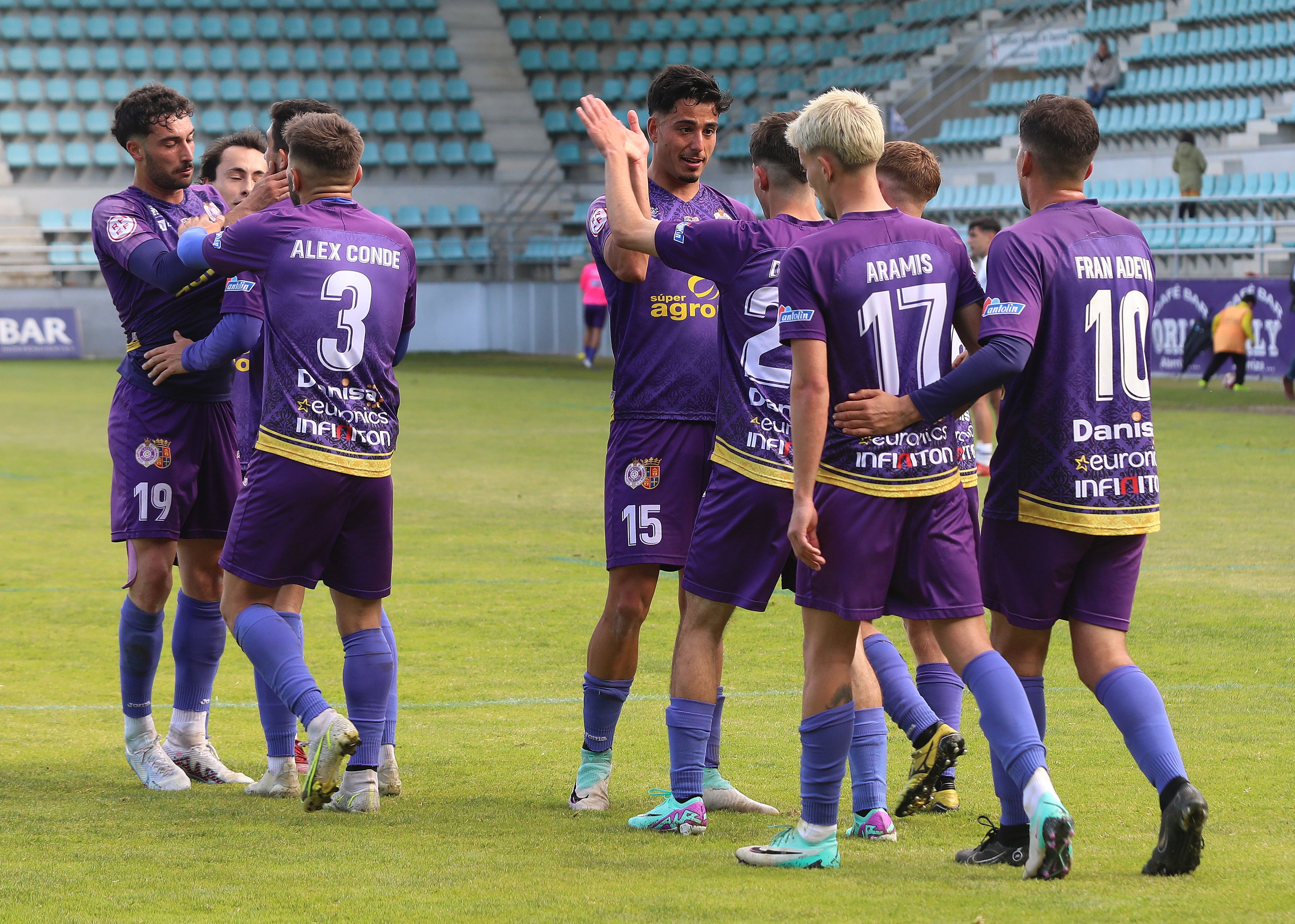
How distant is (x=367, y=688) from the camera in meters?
4.82

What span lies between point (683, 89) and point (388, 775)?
90.7 inches

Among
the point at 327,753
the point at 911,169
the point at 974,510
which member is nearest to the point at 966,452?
the point at 974,510

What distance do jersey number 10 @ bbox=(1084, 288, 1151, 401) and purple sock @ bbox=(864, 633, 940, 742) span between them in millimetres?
1091

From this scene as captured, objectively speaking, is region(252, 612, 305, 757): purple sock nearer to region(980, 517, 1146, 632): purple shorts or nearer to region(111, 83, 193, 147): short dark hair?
region(111, 83, 193, 147): short dark hair

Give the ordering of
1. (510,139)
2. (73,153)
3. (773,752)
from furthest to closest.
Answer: (510,139)
(73,153)
(773,752)

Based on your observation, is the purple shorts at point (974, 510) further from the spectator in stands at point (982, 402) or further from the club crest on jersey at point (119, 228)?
the spectator in stands at point (982, 402)

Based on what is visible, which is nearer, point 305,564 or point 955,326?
point 955,326

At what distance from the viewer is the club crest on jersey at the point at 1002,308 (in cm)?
403

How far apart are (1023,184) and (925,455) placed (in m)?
0.90

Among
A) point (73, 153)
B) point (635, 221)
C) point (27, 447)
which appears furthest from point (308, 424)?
point (73, 153)

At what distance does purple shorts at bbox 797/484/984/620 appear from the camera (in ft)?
13.2

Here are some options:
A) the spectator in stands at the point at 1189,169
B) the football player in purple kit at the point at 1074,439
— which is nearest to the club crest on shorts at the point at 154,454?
the football player in purple kit at the point at 1074,439

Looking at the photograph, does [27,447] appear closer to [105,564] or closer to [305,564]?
[105,564]

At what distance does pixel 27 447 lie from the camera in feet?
52.4
